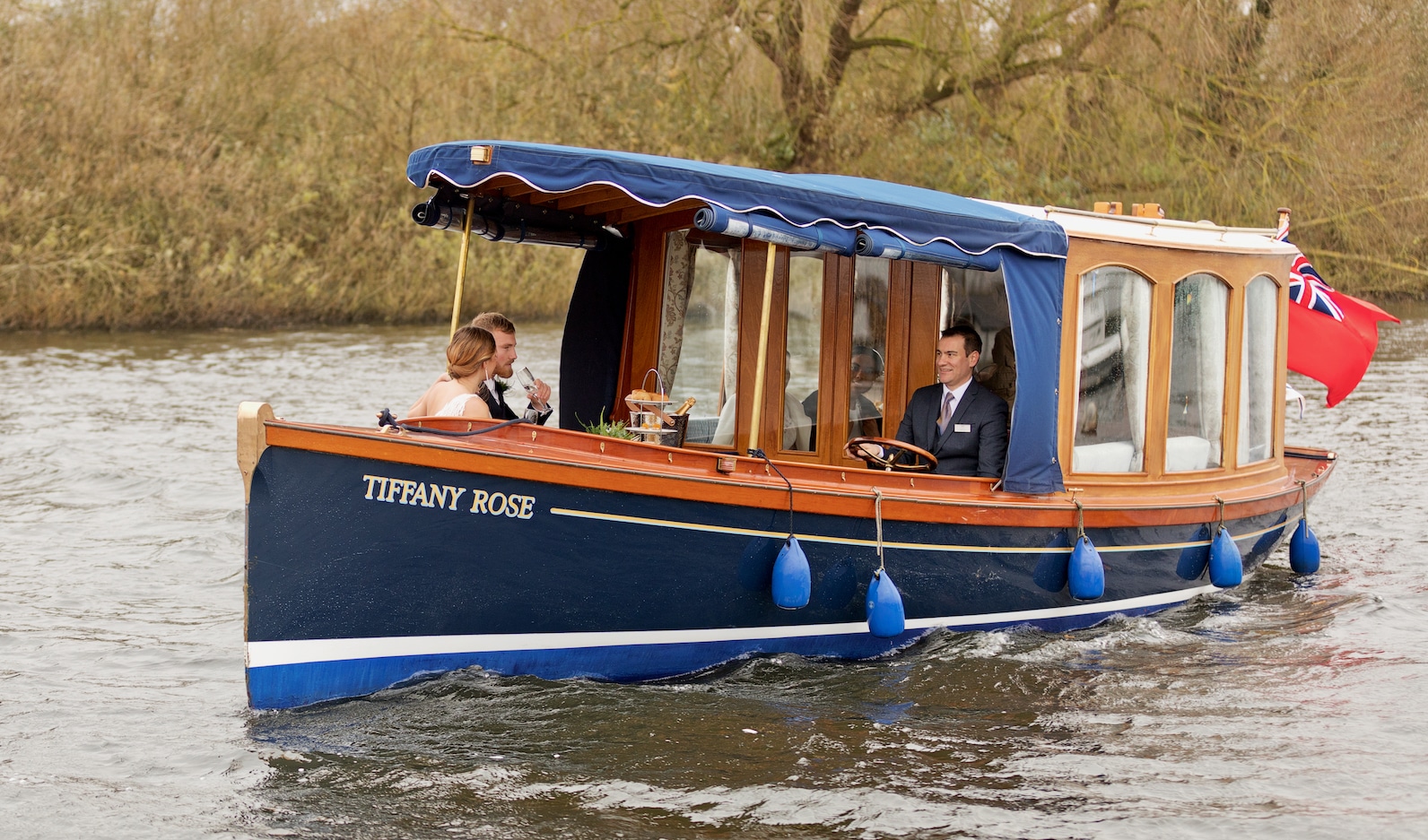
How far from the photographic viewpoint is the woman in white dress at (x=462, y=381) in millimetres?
7039

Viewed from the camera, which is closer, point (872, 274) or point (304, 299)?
point (872, 274)

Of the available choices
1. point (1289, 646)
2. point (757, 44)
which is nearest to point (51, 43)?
point (757, 44)

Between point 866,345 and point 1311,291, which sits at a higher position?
point 1311,291

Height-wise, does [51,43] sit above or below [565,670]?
above

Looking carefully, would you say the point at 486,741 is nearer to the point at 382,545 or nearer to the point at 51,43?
the point at 382,545

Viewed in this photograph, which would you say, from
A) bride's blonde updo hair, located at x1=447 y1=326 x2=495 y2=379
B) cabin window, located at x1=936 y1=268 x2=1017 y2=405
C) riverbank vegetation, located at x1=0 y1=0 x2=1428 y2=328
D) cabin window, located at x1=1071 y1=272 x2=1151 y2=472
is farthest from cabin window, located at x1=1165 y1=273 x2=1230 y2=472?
riverbank vegetation, located at x1=0 y1=0 x2=1428 y2=328

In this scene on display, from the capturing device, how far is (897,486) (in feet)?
23.9

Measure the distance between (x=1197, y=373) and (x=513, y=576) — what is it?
4559mm

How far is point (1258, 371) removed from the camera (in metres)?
9.20

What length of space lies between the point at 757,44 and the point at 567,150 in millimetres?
14476

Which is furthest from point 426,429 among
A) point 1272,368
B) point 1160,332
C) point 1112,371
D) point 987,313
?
point 1272,368

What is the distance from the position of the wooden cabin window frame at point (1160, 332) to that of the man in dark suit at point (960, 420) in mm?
417

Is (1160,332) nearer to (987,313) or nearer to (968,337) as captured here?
(987,313)

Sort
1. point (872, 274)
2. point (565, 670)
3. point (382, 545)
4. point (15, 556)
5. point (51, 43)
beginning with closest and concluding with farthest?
point (382, 545) → point (565, 670) → point (872, 274) → point (15, 556) → point (51, 43)
